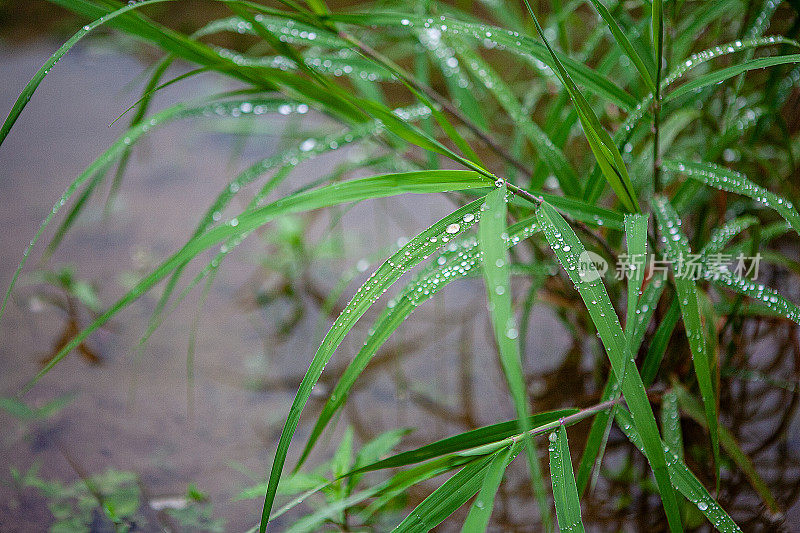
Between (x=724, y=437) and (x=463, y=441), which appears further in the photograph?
(x=724, y=437)

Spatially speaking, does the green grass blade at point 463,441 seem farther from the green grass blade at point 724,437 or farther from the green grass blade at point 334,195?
the green grass blade at point 724,437

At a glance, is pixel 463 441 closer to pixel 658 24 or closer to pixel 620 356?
pixel 620 356

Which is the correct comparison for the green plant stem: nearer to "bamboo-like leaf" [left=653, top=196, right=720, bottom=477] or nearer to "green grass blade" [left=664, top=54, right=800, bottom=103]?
"bamboo-like leaf" [left=653, top=196, right=720, bottom=477]

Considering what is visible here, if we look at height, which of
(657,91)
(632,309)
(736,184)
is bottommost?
(632,309)

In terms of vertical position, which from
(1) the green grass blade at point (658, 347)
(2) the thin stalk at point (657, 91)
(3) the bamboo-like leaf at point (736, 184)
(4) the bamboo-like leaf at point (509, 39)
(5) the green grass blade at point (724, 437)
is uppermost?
(4) the bamboo-like leaf at point (509, 39)

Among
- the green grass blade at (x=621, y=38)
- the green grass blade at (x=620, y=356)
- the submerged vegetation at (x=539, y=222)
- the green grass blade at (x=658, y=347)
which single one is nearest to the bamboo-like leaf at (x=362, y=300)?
the submerged vegetation at (x=539, y=222)

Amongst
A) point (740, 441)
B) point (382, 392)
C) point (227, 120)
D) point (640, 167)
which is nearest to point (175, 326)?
point (382, 392)

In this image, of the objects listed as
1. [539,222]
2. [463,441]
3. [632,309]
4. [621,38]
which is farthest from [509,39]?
[463,441]

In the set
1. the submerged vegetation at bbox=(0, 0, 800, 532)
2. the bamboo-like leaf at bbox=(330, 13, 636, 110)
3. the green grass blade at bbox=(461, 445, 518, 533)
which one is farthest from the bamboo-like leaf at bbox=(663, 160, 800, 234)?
the green grass blade at bbox=(461, 445, 518, 533)
